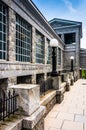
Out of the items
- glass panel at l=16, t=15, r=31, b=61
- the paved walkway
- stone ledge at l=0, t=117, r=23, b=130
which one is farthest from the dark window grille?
stone ledge at l=0, t=117, r=23, b=130

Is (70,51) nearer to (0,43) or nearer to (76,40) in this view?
(76,40)

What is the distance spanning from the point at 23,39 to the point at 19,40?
23.6 inches

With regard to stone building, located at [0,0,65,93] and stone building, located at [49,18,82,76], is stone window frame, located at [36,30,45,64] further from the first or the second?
stone building, located at [49,18,82,76]

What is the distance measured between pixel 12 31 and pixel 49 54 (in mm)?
8854

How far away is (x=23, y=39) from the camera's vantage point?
9266 millimetres

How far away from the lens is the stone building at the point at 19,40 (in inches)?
276

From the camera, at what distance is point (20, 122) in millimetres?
→ 3248

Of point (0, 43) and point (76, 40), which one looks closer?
point (0, 43)

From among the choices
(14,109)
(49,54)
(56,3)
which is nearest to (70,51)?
(49,54)

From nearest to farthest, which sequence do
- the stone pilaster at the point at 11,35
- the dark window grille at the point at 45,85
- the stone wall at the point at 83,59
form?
the dark window grille at the point at 45,85 < the stone pilaster at the point at 11,35 < the stone wall at the point at 83,59

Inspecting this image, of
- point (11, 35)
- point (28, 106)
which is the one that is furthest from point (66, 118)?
point (11, 35)

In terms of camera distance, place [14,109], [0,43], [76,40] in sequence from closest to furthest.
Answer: [14,109] < [0,43] < [76,40]

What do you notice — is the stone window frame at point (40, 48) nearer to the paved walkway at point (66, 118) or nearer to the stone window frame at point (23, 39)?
the stone window frame at point (23, 39)

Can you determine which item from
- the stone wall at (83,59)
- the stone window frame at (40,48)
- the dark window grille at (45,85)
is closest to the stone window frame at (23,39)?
the dark window grille at (45,85)
